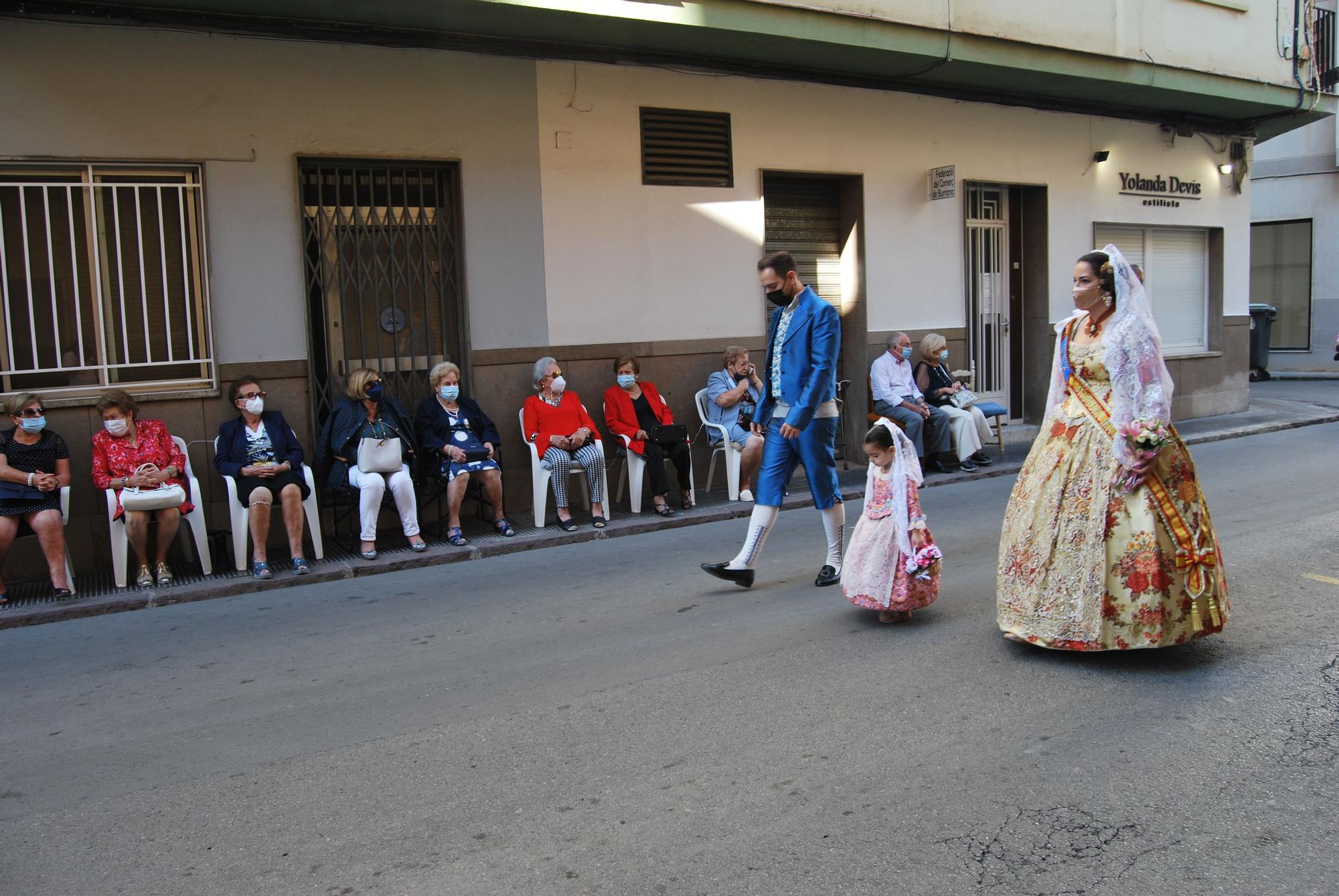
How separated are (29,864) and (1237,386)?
1642 cm

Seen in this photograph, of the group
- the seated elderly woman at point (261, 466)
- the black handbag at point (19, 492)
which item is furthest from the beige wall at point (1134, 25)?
the black handbag at point (19, 492)

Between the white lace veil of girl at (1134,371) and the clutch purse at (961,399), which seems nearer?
the white lace veil of girl at (1134,371)

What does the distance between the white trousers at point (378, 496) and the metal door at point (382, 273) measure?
1048 millimetres

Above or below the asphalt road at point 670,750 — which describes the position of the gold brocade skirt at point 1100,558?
above

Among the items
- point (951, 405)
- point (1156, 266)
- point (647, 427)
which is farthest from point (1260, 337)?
point (647, 427)

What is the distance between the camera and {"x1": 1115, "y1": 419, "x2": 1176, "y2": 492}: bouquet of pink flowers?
4.99m

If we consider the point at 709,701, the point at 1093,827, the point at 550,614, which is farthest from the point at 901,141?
the point at 1093,827

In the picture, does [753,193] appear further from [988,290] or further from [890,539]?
[890,539]

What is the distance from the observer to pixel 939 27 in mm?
11414

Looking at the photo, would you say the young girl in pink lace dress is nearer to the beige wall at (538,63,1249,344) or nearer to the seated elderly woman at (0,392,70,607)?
the beige wall at (538,63,1249,344)

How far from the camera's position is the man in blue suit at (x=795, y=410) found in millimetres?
6664

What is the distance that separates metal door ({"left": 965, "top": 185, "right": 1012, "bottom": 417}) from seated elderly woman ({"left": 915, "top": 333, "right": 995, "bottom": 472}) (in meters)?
1.51

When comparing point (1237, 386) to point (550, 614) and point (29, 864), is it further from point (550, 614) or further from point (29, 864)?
point (29, 864)

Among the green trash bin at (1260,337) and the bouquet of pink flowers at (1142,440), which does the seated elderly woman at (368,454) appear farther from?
the green trash bin at (1260,337)
